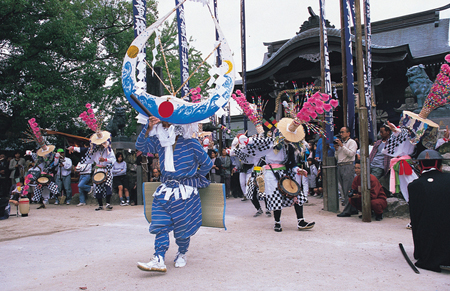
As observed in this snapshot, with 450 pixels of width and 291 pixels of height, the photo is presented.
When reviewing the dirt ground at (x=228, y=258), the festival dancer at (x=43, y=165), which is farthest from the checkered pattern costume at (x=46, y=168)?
the dirt ground at (x=228, y=258)

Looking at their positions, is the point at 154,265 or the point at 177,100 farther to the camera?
the point at 177,100

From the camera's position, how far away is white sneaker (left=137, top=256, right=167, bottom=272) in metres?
3.34

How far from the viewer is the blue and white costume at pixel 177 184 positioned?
12.0ft

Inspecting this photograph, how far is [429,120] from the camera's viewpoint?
18.9 ft

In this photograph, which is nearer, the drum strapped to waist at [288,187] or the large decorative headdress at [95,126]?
the drum strapped to waist at [288,187]

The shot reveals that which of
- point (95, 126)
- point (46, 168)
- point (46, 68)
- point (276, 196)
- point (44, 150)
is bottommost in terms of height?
point (276, 196)

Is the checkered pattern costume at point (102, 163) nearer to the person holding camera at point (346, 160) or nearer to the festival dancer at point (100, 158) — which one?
the festival dancer at point (100, 158)

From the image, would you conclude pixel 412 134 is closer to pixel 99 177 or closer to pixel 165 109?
pixel 165 109

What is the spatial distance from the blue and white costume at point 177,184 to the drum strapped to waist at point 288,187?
195 cm

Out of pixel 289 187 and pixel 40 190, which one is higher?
pixel 289 187

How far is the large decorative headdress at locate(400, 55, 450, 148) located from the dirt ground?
153cm

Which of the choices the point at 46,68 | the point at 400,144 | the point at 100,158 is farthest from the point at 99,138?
the point at 400,144

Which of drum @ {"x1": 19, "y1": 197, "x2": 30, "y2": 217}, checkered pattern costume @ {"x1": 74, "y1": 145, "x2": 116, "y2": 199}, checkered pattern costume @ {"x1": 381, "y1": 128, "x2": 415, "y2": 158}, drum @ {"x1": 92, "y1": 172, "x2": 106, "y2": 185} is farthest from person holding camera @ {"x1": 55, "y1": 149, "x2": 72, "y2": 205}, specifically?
checkered pattern costume @ {"x1": 381, "y1": 128, "x2": 415, "y2": 158}

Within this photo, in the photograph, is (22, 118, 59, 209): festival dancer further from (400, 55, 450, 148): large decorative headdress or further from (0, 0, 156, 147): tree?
(400, 55, 450, 148): large decorative headdress
